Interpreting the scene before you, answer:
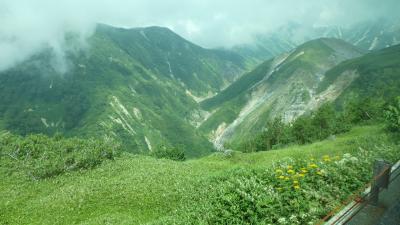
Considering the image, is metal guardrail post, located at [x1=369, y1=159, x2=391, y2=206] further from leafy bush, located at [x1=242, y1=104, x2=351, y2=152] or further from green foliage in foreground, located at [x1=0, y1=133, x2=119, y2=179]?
leafy bush, located at [x1=242, y1=104, x2=351, y2=152]

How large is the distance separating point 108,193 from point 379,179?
91.3ft

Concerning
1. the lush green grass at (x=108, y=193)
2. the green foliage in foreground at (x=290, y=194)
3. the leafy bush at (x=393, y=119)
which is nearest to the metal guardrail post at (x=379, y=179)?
the green foliage in foreground at (x=290, y=194)

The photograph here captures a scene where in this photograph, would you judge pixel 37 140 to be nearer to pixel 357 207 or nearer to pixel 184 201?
pixel 184 201

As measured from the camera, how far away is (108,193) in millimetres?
35000

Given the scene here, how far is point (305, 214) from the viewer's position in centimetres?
1530

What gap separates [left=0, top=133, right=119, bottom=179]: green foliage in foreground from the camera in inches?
1861

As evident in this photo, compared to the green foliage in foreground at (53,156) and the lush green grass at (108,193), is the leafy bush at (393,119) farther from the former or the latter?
the green foliage in foreground at (53,156)

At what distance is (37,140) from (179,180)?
47.5m

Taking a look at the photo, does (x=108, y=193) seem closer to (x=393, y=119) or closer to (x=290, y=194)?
(x=290, y=194)

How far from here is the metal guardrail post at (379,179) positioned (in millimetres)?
12789

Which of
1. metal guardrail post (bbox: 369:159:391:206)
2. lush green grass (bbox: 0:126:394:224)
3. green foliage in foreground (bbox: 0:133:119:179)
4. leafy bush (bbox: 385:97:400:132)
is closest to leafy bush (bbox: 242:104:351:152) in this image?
leafy bush (bbox: 385:97:400:132)

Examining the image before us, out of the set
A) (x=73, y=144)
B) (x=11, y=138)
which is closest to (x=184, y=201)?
(x=73, y=144)

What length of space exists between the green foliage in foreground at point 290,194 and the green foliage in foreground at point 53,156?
3027 cm

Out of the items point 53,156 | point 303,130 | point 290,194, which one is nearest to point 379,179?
point 290,194
